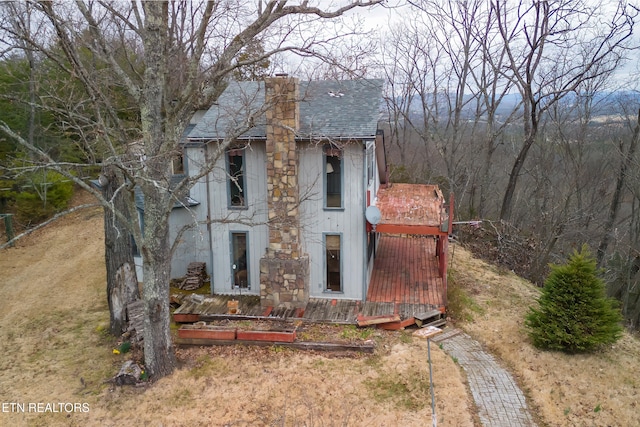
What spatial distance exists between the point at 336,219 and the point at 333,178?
1162 millimetres

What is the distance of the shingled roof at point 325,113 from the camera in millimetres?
11555

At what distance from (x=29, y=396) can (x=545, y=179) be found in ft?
75.9

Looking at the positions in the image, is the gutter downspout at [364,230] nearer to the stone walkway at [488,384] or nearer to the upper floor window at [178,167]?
the stone walkway at [488,384]

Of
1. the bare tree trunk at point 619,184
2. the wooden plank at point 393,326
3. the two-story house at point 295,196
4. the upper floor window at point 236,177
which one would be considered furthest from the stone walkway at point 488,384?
the bare tree trunk at point 619,184

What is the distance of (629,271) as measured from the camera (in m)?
17.3

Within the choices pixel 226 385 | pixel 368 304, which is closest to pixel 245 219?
pixel 368 304

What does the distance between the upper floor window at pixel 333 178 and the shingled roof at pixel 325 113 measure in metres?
0.70

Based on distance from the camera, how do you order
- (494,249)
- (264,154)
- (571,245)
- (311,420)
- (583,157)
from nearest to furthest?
(311,420), (264,154), (494,249), (571,245), (583,157)

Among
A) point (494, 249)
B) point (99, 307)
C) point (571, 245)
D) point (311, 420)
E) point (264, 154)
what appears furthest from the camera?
point (571, 245)

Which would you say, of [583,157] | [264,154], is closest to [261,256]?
[264,154]

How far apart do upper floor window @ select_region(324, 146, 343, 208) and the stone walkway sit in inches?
177

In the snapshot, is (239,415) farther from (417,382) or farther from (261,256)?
(261,256)

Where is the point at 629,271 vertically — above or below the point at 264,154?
below

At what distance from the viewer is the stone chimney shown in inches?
452
